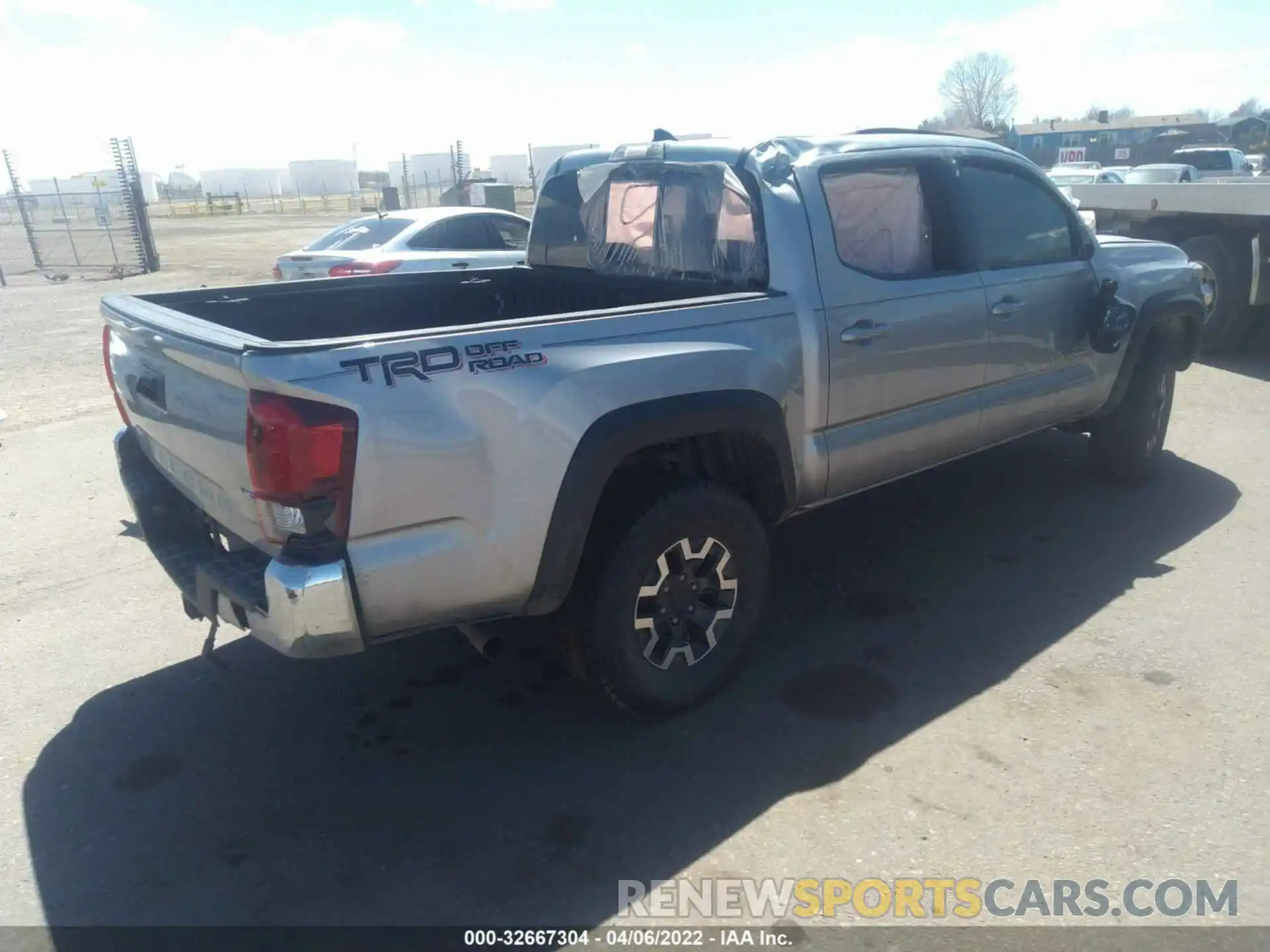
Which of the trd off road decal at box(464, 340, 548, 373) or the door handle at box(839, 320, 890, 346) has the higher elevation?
the trd off road decal at box(464, 340, 548, 373)

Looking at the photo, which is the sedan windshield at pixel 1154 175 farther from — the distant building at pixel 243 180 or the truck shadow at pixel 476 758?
the distant building at pixel 243 180

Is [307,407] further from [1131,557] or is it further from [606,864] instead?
[1131,557]

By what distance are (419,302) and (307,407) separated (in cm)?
211

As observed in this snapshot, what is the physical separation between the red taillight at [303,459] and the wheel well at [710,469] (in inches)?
36.6

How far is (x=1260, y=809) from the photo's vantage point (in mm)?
3010

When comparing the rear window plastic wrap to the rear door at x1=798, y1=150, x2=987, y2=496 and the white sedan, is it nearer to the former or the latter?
the rear door at x1=798, y1=150, x2=987, y2=496

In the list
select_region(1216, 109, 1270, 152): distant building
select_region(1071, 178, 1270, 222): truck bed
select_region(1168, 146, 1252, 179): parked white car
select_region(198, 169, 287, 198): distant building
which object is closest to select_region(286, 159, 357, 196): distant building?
select_region(198, 169, 287, 198): distant building

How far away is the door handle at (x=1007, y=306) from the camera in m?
4.49

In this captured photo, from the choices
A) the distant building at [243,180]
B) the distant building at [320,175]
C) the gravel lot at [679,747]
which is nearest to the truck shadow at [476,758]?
the gravel lot at [679,747]

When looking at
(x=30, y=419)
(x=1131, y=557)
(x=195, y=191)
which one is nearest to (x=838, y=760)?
(x=1131, y=557)

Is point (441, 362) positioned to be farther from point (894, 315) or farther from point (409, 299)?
point (894, 315)

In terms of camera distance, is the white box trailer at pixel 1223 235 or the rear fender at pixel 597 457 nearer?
the rear fender at pixel 597 457

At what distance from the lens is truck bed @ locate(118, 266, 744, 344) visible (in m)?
3.99

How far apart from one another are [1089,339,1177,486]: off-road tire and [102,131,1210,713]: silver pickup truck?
7.5 inches
